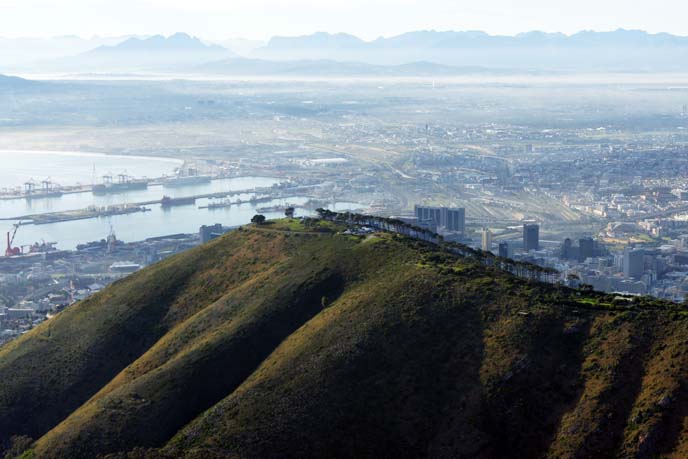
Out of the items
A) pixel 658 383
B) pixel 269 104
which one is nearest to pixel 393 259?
pixel 658 383

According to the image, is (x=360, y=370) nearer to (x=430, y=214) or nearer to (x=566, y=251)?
(x=566, y=251)

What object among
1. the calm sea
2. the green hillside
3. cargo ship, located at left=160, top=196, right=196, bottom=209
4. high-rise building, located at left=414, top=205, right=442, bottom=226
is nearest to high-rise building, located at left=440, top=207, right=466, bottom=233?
high-rise building, located at left=414, top=205, right=442, bottom=226

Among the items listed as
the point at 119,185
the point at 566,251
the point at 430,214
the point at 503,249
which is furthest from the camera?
the point at 119,185

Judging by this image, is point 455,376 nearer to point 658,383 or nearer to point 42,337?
point 658,383

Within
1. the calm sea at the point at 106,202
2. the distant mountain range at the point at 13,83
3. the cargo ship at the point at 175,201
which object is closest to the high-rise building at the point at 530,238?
the calm sea at the point at 106,202

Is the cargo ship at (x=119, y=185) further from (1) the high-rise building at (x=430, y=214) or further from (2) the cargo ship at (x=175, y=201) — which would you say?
(1) the high-rise building at (x=430, y=214)

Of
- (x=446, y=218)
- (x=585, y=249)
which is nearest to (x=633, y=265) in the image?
(x=585, y=249)

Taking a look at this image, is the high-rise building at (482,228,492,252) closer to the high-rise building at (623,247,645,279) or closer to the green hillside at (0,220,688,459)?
the high-rise building at (623,247,645,279)

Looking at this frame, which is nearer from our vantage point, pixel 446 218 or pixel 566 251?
pixel 566 251
